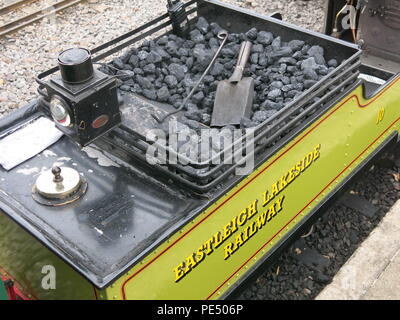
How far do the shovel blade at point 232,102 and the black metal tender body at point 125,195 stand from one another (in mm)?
389

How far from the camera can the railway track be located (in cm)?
699

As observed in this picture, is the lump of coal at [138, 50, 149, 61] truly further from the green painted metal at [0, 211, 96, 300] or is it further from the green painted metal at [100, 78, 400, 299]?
the green painted metal at [0, 211, 96, 300]

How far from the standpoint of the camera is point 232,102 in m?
3.71

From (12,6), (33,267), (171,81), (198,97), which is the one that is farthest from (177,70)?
(12,6)

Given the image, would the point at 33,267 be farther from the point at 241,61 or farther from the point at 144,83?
the point at 241,61

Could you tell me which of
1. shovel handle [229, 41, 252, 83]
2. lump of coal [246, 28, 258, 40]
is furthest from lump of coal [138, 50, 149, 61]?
lump of coal [246, 28, 258, 40]

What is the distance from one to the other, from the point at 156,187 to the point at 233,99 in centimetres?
101

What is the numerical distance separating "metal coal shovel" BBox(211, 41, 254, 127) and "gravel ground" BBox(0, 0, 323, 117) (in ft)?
9.73

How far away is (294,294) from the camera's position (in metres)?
4.02

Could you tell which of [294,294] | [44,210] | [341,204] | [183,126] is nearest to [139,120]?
[183,126]

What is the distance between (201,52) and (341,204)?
6.06 feet

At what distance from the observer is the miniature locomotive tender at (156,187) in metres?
2.73

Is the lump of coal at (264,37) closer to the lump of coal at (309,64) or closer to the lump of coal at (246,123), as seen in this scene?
the lump of coal at (309,64)
